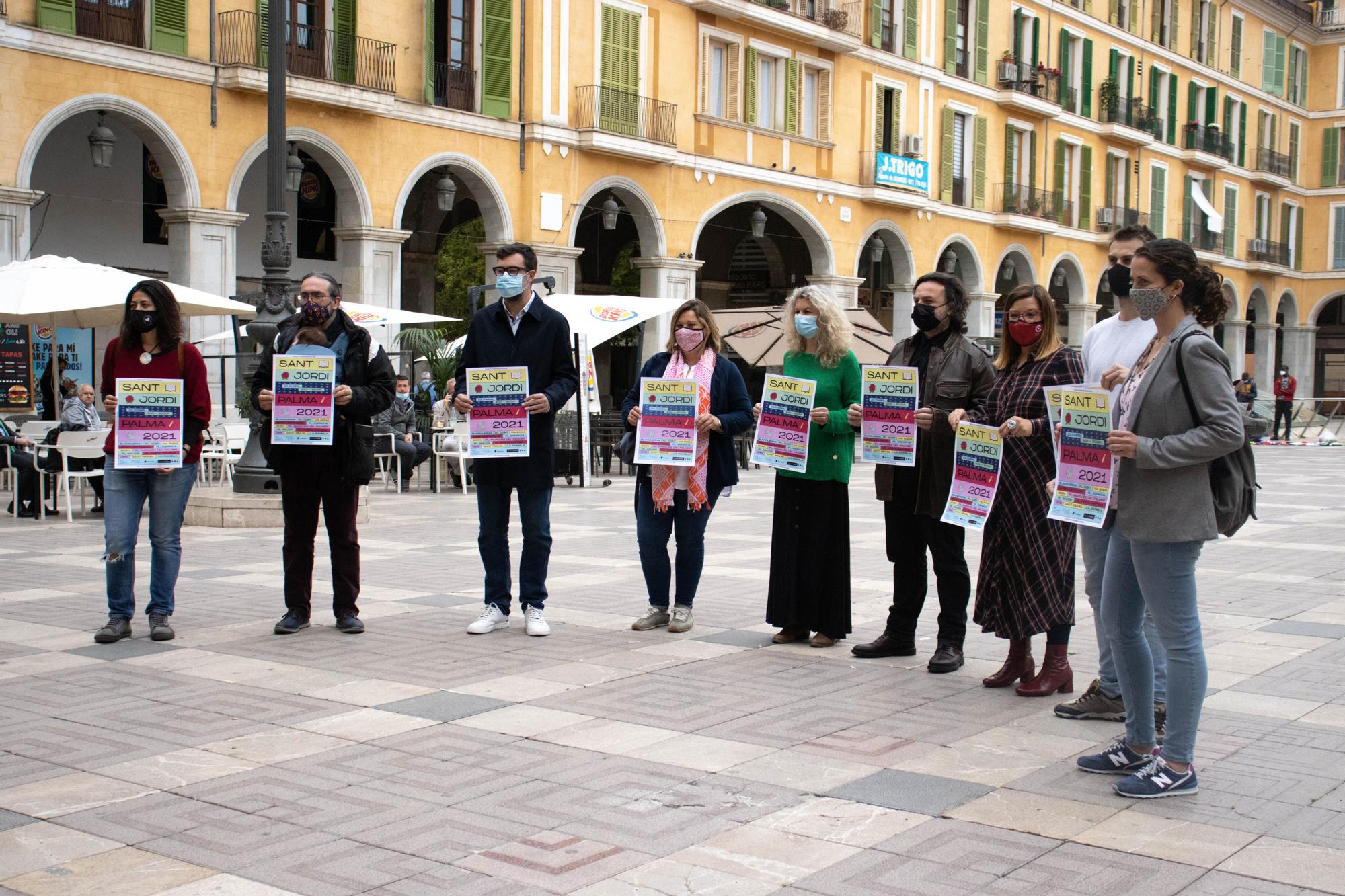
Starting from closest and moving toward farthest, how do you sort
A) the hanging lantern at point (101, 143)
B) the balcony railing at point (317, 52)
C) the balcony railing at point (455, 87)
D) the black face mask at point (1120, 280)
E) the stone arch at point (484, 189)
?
the black face mask at point (1120, 280), the hanging lantern at point (101, 143), the balcony railing at point (317, 52), the balcony railing at point (455, 87), the stone arch at point (484, 189)

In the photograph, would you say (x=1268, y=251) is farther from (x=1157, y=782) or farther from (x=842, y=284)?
(x=1157, y=782)

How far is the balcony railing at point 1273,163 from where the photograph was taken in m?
51.2

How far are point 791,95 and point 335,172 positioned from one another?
11207 millimetres

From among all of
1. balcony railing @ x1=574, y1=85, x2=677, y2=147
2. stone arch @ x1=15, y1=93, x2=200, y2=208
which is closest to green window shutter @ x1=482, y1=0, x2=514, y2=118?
balcony railing @ x1=574, y1=85, x2=677, y2=147

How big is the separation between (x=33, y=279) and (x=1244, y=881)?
1311 cm

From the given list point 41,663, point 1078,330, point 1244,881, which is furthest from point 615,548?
point 1078,330

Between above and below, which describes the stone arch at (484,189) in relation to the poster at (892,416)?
above

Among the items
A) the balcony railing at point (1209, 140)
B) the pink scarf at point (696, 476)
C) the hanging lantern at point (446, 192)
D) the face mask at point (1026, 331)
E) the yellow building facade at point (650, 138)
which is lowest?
the pink scarf at point (696, 476)

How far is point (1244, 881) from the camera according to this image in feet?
12.2

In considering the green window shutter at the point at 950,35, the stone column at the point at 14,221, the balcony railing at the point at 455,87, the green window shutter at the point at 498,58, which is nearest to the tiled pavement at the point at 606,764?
the stone column at the point at 14,221

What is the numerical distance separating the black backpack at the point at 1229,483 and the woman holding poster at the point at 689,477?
3151 millimetres

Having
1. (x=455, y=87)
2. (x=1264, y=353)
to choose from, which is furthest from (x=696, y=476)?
(x=1264, y=353)

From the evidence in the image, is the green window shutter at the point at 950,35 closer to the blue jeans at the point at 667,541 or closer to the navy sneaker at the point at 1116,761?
the blue jeans at the point at 667,541

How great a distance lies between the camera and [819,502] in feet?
22.9
